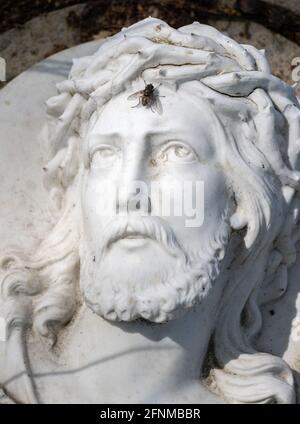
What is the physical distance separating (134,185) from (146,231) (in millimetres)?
168

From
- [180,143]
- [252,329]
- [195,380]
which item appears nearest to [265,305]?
[252,329]

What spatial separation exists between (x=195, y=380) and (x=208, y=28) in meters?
1.28

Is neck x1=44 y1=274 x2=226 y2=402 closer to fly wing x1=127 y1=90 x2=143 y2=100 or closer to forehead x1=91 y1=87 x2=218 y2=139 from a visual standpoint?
forehead x1=91 y1=87 x2=218 y2=139

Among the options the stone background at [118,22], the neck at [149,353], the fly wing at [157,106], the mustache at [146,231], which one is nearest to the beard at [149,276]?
the mustache at [146,231]

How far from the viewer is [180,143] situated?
14.4ft

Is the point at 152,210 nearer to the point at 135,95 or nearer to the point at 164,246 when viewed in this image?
the point at 164,246

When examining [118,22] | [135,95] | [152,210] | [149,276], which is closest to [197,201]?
[152,210]

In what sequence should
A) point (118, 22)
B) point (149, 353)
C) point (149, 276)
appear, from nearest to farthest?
point (149, 276) < point (149, 353) < point (118, 22)

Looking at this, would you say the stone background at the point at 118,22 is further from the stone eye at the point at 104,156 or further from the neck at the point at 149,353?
the neck at the point at 149,353

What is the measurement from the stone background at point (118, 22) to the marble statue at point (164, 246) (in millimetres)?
748

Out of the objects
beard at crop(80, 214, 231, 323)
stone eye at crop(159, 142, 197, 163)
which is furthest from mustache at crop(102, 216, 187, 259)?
stone eye at crop(159, 142, 197, 163)

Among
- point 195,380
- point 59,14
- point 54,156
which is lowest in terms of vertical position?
point 195,380

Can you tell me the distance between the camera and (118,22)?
544 cm

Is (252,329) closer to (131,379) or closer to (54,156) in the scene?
(131,379)
